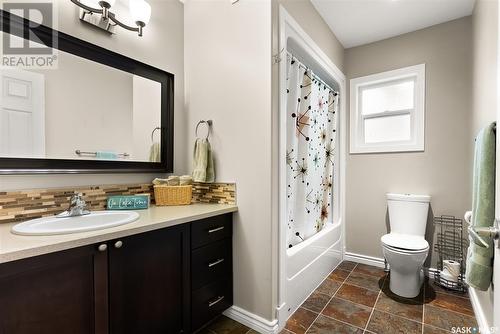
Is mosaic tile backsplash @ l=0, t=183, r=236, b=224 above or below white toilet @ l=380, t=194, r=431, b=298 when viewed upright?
above

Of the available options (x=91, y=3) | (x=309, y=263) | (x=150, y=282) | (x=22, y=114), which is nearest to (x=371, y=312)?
(x=309, y=263)

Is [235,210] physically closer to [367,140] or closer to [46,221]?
[46,221]

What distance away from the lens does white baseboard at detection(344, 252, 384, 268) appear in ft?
8.59

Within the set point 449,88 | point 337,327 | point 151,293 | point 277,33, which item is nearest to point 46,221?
point 151,293

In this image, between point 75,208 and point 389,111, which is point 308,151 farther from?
point 75,208

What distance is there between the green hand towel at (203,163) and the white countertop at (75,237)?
1.16 ft

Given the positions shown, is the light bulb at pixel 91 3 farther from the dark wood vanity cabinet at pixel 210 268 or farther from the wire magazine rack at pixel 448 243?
the wire magazine rack at pixel 448 243

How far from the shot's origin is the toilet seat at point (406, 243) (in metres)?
1.90

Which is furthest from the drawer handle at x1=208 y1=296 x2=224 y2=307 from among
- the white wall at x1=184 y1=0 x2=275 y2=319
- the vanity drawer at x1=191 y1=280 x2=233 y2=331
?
the white wall at x1=184 y1=0 x2=275 y2=319

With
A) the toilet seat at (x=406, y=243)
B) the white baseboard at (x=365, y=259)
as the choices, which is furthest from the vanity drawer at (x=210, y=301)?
the white baseboard at (x=365, y=259)

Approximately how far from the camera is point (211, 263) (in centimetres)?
155

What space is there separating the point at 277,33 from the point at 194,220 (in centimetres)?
132

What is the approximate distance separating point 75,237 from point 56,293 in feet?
0.71

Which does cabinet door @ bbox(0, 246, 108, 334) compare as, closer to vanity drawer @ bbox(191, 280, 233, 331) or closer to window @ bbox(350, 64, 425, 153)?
vanity drawer @ bbox(191, 280, 233, 331)
